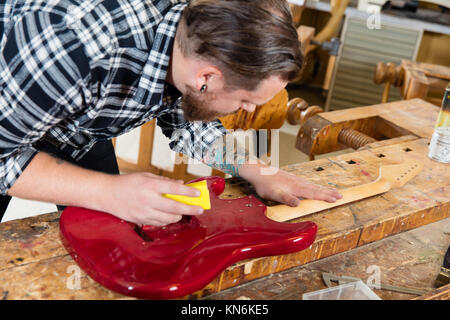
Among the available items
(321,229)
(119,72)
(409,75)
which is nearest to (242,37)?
(119,72)

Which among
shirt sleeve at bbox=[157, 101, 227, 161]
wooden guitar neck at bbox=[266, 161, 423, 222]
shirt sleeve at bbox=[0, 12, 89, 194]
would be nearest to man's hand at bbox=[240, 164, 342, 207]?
wooden guitar neck at bbox=[266, 161, 423, 222]

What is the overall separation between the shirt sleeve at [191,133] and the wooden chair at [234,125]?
0.44 m

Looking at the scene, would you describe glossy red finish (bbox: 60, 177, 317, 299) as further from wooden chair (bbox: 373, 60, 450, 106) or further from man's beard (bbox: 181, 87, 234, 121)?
wooden chair (bbox: 373, 60, 450, 106)

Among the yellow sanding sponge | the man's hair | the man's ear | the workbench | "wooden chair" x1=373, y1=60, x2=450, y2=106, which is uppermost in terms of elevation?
the man's hair

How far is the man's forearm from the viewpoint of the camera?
3.20ft

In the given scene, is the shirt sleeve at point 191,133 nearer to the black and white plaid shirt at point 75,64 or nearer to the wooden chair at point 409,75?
the black and white plaid shirt at point 75,64

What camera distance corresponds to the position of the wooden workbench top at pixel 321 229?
897 millimetres

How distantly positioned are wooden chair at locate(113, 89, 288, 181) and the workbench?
486mm

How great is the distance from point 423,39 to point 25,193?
3.71m

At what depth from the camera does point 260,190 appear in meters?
1.24

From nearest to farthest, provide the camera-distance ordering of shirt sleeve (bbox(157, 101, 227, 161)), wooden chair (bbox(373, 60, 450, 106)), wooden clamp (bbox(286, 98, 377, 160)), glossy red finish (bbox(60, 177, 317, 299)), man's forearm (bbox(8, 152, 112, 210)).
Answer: glossy red finish (bbox(60, 177, 317, 299)) → man's forearm (bbox(8, 152, 112, 210)) → shirt sleeve (bbox(157, 101, 227, 161)) → wooden clamp (bbox(286, 98, 377, 160)) → wooden chair (bbox(373, 60, 450, 106))
